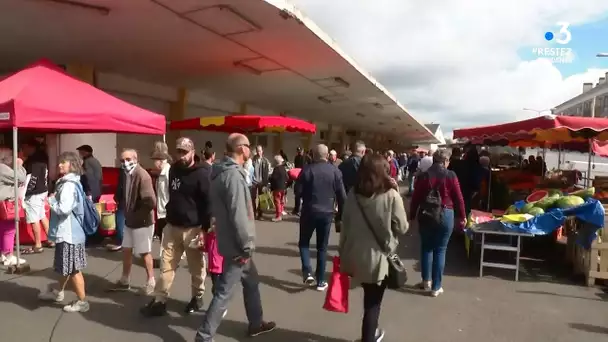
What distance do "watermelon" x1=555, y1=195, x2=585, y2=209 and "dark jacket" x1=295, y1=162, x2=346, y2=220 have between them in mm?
3130

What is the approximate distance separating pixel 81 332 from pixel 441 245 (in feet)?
12.6

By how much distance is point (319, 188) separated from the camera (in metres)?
→ 5.13

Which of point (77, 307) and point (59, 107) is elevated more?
point (59, 107)

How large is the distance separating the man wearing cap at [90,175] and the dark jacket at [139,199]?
8.57 ft

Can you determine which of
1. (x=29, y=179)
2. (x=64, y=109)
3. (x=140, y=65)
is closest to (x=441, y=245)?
(x=64, y=109)

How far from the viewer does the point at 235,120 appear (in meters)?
9.70

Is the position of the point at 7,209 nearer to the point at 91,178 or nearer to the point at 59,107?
the point at 91,178

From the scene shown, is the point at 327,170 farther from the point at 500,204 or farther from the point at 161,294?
the point at 500,204

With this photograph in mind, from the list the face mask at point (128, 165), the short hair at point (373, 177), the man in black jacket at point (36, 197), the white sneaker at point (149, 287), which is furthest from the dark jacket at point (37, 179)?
the short hair at point (373, 177)

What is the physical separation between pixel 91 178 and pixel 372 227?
5.43 meters

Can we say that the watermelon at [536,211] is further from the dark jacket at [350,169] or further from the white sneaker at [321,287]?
the white sneaker at [321,287]

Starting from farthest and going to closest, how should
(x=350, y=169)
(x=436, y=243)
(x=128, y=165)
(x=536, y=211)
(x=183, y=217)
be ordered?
(x=350, y=169), (x=536, y=211), (x=436, y=243), (x=128, y=165), (x=183, y=217)

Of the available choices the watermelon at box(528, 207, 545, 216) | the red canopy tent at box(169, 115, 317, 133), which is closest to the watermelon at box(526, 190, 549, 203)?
the watermelon at box(528, 207, 545, 216)

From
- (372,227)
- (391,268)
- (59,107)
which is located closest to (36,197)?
(59,107)
